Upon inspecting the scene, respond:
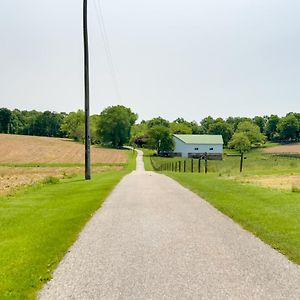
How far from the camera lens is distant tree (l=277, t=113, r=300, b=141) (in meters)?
177

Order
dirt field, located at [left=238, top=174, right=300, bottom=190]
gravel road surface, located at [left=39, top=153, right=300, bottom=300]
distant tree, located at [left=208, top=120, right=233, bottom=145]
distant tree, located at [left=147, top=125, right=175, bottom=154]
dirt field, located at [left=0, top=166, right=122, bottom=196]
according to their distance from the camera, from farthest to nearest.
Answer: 1. distant tree, located at [left=208, top=120, right=233, bottom=145]
2. distant tree, located at [left=147, top=125, right=175, bottom=154]
3. dirt field, located at [left=0, top=166, right=122, bottom=196]
4. dirt field, located at [left=238, top=174, right=300, bottom=190]
5. gravel road surface, located at [left=39, top=153, right=300, bottom=300]

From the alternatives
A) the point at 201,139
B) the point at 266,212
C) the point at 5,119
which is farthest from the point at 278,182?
the point at 5,119

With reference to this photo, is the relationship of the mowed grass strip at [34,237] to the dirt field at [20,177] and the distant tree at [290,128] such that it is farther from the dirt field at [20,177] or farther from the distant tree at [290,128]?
the distant tree at [290,128]

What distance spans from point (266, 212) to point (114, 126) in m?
126

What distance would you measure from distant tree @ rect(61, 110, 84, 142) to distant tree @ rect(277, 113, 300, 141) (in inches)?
3442

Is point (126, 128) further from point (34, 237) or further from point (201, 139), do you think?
point (34, 237)

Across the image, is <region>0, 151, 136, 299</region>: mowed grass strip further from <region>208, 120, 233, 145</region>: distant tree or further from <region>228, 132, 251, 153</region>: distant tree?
<region>208, 120, 233, 145</region>: distant tree

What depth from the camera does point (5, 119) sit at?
588 feet

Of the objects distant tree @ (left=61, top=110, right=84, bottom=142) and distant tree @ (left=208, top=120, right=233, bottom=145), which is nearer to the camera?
distant tree @ (left=61, top=110, right=84, bottom=142)

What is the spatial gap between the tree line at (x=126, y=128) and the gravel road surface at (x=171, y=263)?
10756 centimetres

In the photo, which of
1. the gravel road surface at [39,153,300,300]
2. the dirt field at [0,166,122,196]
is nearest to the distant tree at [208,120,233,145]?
the dirt field at [0,166,122,196]

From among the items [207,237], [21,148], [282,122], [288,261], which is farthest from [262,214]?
[282,122]

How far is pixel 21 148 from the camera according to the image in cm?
10119

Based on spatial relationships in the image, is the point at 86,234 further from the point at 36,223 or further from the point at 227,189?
the point at 227,189
